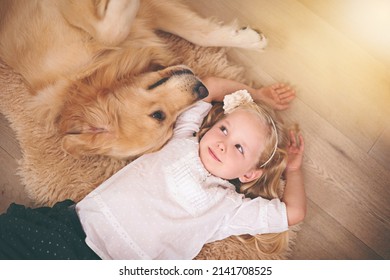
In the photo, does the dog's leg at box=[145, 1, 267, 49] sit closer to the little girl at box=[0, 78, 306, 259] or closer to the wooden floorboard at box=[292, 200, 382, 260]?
the little girl at box=[0, 78, 306, 259]

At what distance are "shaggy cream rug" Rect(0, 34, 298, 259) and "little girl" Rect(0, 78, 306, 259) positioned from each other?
8 cm

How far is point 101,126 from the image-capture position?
4.07 feet

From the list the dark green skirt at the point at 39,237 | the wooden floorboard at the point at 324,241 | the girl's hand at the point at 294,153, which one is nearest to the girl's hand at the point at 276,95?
the girl's hand at the point at 294,153

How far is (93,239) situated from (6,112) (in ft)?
1.76

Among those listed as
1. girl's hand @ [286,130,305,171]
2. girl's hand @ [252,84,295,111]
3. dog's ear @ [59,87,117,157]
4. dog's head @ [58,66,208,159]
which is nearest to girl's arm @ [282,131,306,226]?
girl's hand @ [286,130,305,171]

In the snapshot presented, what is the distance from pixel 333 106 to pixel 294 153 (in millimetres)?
218

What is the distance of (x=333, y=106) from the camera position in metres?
1.46

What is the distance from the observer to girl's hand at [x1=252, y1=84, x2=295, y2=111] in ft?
4.73

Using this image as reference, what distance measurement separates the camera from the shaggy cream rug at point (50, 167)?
1378 mm

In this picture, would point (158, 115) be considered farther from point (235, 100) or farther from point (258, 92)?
point (258, 92)

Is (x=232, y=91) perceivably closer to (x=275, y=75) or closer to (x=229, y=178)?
(x=275, y=75)

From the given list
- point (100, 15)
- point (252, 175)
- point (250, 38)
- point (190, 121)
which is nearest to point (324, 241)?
point (252, 175)

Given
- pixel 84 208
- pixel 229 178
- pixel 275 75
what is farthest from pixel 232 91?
pixel 84 208

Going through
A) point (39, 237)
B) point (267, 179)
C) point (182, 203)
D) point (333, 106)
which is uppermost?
point (333, 106)
